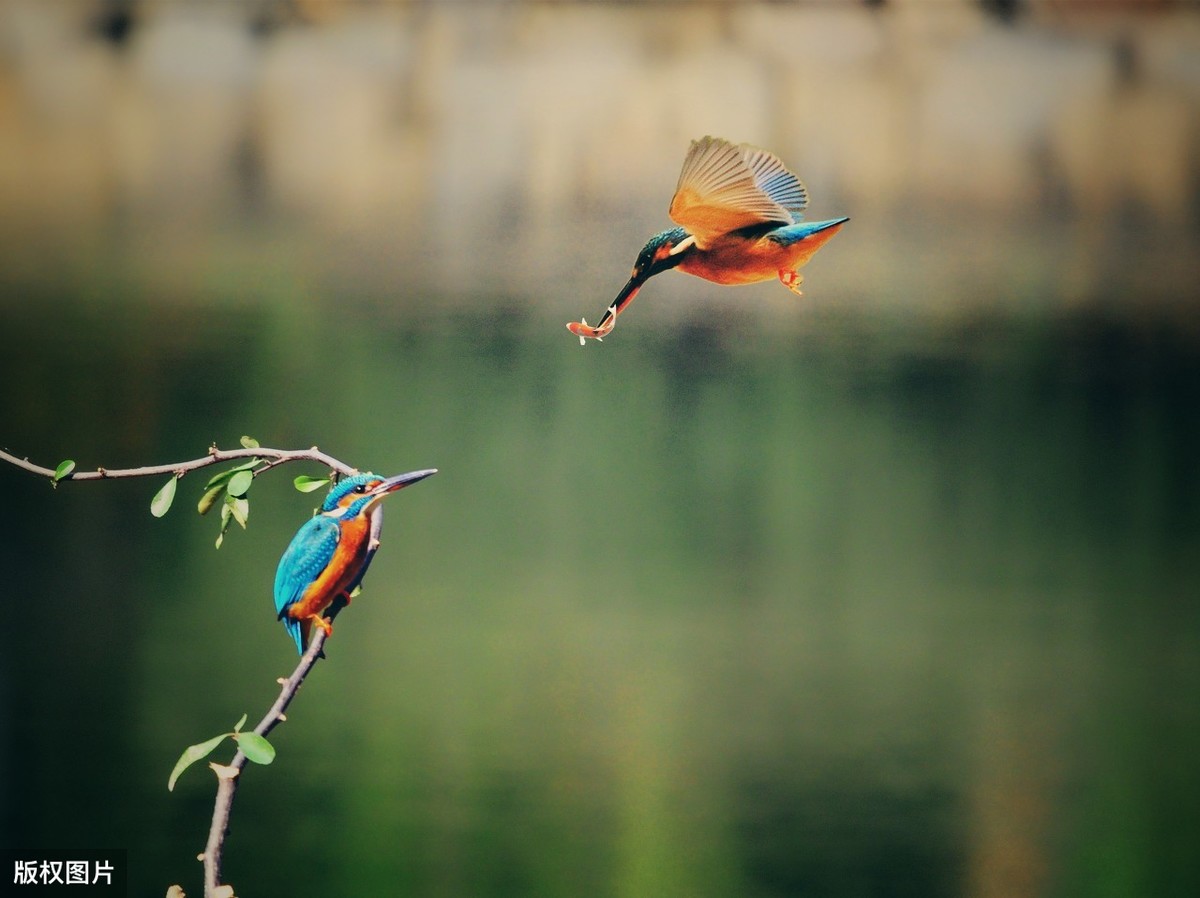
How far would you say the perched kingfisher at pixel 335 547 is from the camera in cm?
212

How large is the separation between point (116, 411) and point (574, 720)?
105 centimetres

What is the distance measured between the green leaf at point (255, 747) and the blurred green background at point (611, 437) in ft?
0.71

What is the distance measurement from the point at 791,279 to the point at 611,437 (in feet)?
1.50

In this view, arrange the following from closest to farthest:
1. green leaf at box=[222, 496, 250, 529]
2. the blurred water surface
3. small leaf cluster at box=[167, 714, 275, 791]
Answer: small leaf cluster at box=[167, 714, 275, 791] → green leaf at box=[222, 496, 250, 529] → the blurred water surface

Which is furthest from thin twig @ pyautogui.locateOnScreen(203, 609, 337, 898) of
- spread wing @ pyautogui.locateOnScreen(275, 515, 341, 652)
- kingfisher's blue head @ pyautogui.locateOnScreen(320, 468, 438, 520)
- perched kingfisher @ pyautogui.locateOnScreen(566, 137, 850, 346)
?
perched kingfisher @ pyautogui.locateOnScreen(566, 137, 850, 346)

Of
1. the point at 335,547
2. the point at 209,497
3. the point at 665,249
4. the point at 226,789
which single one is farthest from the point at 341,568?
the point at 665,249

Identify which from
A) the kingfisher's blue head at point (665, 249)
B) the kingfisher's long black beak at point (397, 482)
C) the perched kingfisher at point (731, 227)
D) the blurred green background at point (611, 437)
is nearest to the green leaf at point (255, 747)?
the blurred green background at point (611, 437)

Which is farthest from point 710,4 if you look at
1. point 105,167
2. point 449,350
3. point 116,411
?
point 116,411

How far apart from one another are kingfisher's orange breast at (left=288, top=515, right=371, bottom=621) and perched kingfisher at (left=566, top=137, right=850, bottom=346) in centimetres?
55

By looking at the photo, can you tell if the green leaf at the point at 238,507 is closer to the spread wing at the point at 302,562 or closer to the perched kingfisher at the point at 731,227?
the spread wing at the point at 302,562

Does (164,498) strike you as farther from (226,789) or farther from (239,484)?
(226,789)

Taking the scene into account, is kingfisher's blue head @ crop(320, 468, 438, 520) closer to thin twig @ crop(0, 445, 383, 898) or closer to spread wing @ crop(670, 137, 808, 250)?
thin twig @ crop(0, 445, 383, 898)

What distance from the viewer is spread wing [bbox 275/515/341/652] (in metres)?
2.15

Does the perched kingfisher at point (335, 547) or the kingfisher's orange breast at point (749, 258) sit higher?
the kingfisher's orange breast at point (749, 258)
